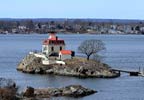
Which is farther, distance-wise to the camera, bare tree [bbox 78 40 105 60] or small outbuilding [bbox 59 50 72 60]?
bare tree [bbox 78 40 105 60]

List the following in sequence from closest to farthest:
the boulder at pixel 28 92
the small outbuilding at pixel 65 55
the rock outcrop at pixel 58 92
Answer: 1. the boulder at pixel 28 92
2. the rock outcrop at pixel 58 92
3. the small outbuilding at pixel 65 55

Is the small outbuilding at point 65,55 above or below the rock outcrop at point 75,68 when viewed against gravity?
above

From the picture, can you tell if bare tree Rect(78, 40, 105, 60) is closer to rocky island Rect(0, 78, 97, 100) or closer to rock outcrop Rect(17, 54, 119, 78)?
rock outcrop Rect(17, 54, 119, 78)

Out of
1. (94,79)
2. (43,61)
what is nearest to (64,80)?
(94,79)

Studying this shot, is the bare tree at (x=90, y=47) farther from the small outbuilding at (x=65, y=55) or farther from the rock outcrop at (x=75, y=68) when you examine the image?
the rock outcrop at (x=75, y=68)

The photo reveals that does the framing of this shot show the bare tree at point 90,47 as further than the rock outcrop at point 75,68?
Yes

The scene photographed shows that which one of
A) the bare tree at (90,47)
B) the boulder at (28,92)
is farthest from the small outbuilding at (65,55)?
the boulder at (28,92)

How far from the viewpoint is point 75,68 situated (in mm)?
75000

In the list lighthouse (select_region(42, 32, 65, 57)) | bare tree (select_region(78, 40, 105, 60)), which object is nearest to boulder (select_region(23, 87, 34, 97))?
lighthouse (select_region(42, 32, 65, 57))

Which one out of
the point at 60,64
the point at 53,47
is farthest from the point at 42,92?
the point at 53,47

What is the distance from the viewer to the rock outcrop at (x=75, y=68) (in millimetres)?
73938

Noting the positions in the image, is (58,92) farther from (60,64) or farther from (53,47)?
(53,47)

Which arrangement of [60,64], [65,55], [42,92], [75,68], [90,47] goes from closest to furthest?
[42,92] < [75,68] < [60,64] < [65,55] < [90,47]

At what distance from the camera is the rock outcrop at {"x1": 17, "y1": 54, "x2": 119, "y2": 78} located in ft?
243
